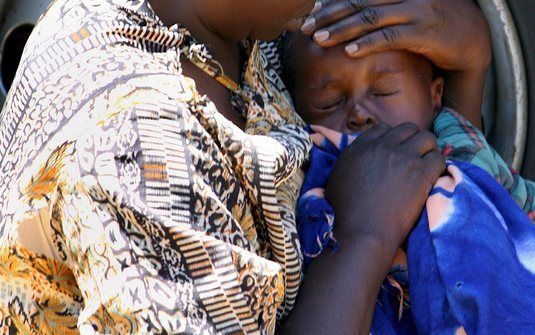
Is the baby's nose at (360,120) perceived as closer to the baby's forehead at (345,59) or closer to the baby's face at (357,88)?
the baby's face at (357,88)

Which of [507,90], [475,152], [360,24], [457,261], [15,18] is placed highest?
[15,18]

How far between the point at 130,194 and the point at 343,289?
541mm

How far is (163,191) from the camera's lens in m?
1.62

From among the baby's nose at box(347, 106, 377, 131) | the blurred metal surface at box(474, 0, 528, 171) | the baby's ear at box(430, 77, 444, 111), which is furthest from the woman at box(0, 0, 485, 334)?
the blurred metal surface at box(474, 0, 528, 171)

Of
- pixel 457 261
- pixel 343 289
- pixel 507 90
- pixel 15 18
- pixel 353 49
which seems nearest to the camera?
pixel 343 289

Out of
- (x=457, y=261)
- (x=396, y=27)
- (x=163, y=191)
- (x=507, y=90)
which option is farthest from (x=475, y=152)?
(x=163, y=191)

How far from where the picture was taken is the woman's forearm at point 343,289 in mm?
1874

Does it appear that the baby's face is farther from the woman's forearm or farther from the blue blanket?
the woman's forearm

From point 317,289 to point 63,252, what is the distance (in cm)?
53

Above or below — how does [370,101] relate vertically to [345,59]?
below

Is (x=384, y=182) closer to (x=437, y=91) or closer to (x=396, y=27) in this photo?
(x=396, y=27)

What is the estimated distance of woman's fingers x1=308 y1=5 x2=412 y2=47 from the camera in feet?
8.42

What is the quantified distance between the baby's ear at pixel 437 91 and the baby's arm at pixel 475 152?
8cm

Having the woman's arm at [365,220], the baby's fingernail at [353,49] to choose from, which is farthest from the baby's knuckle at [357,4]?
the woman's arm at [365,220]
